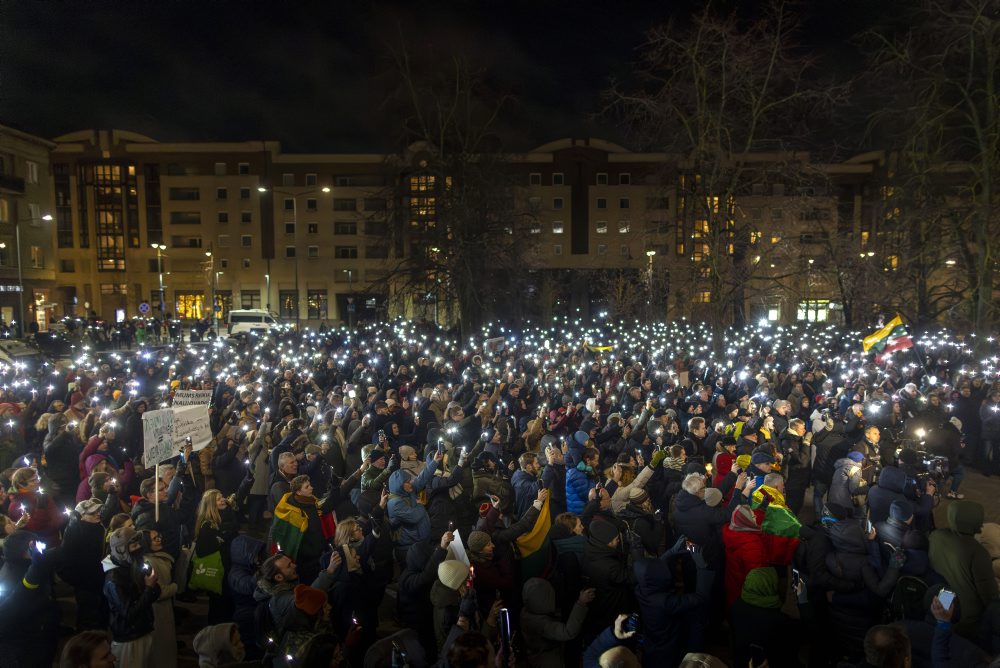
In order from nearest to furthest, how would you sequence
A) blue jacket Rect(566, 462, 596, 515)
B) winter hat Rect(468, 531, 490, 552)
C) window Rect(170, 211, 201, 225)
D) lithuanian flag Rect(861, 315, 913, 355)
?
1. winter hat Rect(468, 531, 490, 552)
2. blue jacket Rect(566, 462, 596, 515)
3. lithuanian flag Rect(861, 315, 913, 355)
4. window Rect(170, 211, 201, 225)

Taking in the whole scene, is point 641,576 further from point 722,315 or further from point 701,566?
point 722,315

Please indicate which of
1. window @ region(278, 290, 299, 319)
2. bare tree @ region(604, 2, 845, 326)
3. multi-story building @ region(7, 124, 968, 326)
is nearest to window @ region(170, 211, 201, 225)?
multi-story building @ region(7, 124, 968, 326)

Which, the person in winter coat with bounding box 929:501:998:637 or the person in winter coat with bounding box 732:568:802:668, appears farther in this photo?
the person in winter coat with bounding box 732:568:802:668

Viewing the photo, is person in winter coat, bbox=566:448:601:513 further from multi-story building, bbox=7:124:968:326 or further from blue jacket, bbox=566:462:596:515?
multi-story building, bbox=7:124:968:326

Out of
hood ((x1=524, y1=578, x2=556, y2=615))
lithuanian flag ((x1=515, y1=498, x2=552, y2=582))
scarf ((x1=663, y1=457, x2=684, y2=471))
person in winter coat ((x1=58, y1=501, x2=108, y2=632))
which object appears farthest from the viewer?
scarf ((x1=663, y1=457, x2=684, y2=471))

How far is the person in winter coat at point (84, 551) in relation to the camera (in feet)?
17.7

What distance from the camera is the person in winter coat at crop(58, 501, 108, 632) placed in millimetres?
5410

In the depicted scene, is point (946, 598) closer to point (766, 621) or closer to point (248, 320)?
point (766, 621)

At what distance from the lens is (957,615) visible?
175 inches

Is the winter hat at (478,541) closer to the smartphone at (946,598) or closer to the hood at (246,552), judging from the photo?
the hood at (246,552)

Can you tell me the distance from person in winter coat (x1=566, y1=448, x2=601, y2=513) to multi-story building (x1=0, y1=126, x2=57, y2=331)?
44.7 meters

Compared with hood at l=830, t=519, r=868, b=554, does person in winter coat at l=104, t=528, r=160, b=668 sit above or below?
below

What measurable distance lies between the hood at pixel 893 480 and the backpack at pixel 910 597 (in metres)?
1.60

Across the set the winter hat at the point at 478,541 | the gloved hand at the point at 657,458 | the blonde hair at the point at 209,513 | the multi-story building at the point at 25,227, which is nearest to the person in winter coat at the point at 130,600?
the blonde hair at the point at 209,513
